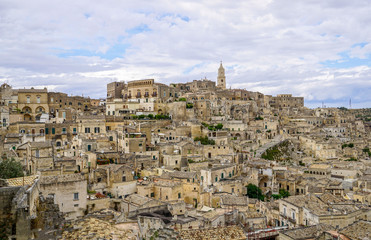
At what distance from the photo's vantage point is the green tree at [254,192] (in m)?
32.0

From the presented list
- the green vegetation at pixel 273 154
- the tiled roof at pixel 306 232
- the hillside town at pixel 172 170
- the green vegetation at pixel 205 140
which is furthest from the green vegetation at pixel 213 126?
the tiled roof at pixel 306 232

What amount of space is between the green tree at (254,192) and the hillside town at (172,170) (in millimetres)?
106

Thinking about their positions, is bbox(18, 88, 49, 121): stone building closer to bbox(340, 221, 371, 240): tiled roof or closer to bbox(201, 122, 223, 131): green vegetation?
bbox(201, 122, 223, 131): green vegetation

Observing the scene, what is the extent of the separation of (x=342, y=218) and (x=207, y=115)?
3800 cm

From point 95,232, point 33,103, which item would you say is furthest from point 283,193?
point 33,103

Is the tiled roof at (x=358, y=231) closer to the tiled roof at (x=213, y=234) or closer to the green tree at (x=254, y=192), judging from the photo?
the tiled roof at (x=213, y=234)

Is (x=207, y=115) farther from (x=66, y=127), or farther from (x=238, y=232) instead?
(x=238, y=232)

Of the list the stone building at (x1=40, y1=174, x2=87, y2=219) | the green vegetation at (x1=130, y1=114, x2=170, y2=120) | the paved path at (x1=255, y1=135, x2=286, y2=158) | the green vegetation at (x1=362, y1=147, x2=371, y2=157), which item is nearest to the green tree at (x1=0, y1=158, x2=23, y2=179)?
the stone building at (x1=40, y1=174, x2=87, y2=219)

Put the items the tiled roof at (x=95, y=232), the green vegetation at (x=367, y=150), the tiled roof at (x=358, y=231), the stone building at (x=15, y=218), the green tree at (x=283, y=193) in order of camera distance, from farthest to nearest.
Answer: the green vegetation at (x=367, y=150)
the green tree at (x=283, y=193)
the tiled roof at (x=358, y=231)
the tiled roof at (x=95, y=232)
the stone building at (x=15, y=218)

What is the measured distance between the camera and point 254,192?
32188 millimetres

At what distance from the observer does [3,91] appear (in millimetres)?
50000

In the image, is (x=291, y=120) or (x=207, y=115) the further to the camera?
(x=291, y=120)

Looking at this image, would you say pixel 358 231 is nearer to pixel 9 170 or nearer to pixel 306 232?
pixel 306 232

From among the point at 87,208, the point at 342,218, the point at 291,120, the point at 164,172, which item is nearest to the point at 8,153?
the point at 87,208
